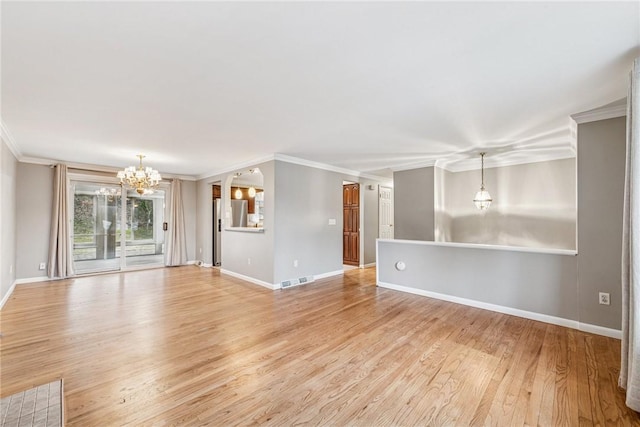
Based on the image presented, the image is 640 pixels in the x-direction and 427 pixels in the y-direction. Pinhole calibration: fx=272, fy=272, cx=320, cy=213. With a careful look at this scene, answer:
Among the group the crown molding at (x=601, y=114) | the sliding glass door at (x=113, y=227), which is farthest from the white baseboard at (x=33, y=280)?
the crown molding at (x=601, y=114)

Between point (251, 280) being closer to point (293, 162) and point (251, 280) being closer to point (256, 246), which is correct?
point (256, 246)

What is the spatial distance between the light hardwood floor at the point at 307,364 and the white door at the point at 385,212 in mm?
3529

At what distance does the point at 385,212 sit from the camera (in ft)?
25.2

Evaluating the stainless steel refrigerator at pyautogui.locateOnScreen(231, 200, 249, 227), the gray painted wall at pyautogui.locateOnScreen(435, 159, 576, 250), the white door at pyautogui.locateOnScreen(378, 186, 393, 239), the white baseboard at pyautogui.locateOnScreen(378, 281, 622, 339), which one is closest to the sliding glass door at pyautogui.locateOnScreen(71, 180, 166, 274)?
the stainless steel refrigerator at pyautogui.locateOnScreen(231, 200, 249, 227)

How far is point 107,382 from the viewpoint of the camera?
84.4 inches

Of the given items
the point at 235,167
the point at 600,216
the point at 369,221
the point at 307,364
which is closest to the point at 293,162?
the point at 235,167

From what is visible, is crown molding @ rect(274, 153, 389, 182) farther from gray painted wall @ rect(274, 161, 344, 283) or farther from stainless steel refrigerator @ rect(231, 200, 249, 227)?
stainless steel refrigerator @ rect(231, 200, 249, 227)

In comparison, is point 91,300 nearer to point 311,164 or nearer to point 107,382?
point 107,382

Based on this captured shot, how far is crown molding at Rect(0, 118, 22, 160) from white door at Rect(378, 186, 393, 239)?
7.00 m

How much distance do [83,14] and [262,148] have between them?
3.02 meters

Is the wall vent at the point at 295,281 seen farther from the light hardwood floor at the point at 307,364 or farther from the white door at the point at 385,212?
the white door at the point at 385,212

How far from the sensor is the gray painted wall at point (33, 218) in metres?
5.31

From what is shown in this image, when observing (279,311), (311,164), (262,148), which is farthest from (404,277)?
(262,148)

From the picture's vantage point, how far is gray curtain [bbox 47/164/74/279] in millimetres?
5574
